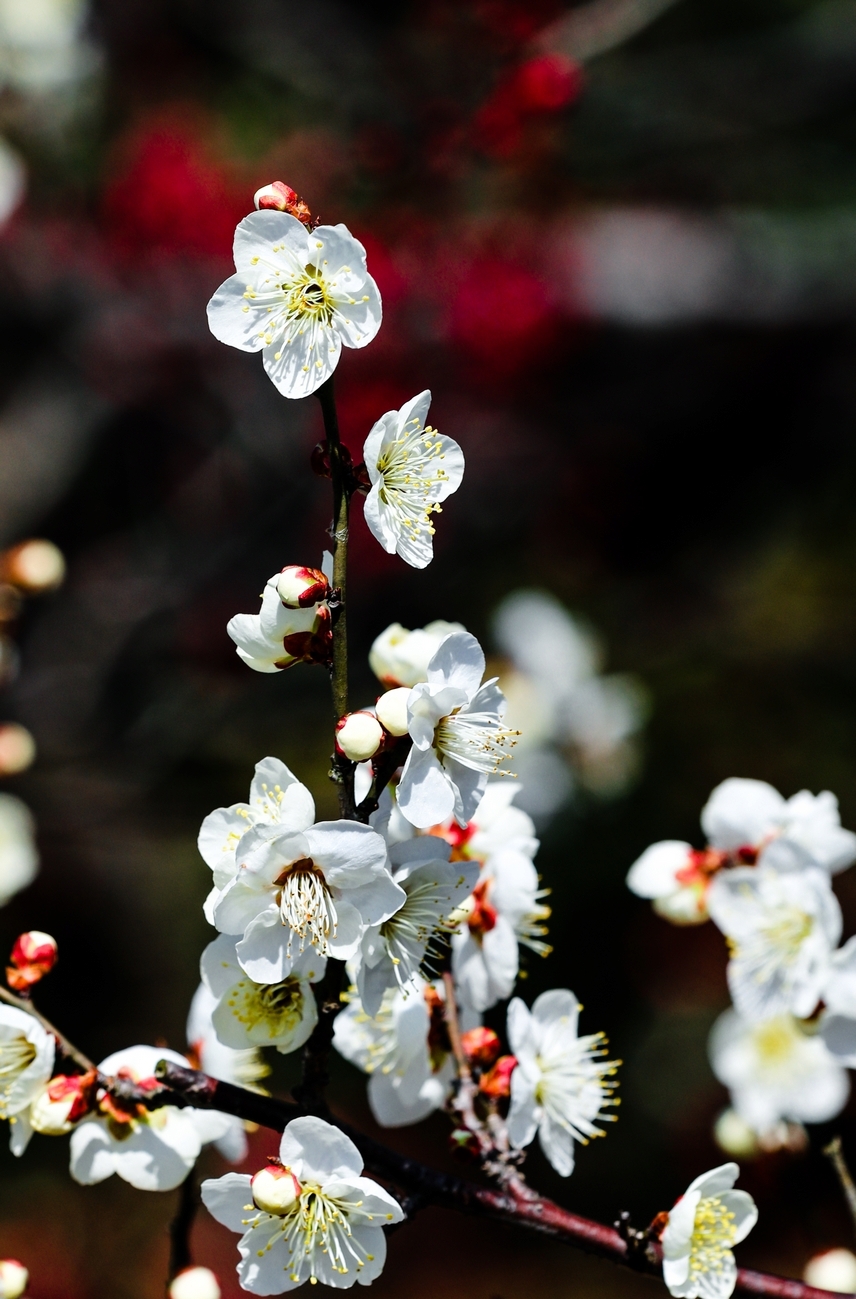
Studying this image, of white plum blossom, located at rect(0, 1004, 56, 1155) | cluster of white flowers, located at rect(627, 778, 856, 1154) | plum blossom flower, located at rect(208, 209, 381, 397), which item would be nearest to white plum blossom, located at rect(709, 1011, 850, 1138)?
cluster of white flowers, located at rect(627, 778, 856, 1154)

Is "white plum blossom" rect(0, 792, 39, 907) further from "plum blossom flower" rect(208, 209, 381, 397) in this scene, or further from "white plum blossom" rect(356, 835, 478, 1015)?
"plum blossom flower" rect(208, 209, 381, 397)

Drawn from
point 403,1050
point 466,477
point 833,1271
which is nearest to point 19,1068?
point 403,1050

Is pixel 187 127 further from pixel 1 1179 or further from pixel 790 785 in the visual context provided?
pixel 1 1179

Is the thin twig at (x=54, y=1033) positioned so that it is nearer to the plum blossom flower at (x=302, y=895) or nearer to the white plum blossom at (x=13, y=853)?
the plum blossom flower at (x=302, y=895)

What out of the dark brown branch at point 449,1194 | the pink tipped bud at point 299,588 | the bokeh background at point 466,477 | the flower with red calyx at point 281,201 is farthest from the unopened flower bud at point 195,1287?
the bokeh background at point 466,477

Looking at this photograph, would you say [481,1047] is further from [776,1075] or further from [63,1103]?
[776,1075]

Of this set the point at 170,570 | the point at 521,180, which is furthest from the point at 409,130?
the point at 170,570
